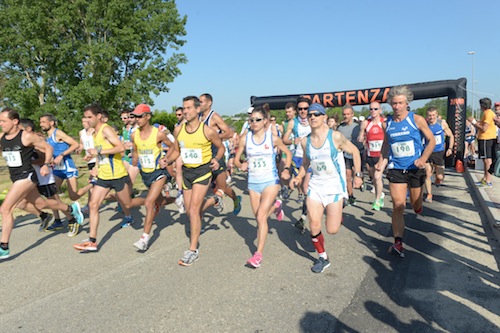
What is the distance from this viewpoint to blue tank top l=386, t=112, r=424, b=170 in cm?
486

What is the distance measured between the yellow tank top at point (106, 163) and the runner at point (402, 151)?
362 cm

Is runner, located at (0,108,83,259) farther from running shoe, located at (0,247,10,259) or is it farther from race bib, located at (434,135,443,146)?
race bib, located at (434,135,443,146)

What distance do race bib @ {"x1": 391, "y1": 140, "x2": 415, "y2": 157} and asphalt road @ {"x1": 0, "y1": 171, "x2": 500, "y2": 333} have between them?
4.09 ft

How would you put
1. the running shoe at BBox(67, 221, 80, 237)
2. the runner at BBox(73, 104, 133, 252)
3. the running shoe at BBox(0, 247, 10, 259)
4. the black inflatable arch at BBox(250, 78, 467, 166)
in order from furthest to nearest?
the black inflatable arch at BBox(250, 78, 467, 166) < the running shoe at BBox(67, 221, 80, 237) < the runner at BBox(73, 104, 133, 252) < the running shoe at BBox(0, 247, 10, 259)

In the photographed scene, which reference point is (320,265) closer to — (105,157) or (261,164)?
(261,164)

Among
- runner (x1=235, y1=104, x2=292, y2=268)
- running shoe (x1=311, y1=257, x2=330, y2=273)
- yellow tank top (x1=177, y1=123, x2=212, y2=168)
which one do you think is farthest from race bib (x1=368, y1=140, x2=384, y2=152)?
yellow tank top (x1=177, y1=123, x2=212, y2=168)

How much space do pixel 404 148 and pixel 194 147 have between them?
8.50 feet

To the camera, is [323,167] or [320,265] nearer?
[320,265]

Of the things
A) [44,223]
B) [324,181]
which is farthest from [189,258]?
[44,223]

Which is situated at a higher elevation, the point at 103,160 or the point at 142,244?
the point at 103,160

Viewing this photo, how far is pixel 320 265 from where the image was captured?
4426 millimetres

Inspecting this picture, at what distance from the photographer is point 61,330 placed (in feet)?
10.6

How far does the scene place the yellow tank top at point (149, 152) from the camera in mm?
5492

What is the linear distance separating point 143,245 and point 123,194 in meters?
0.89
